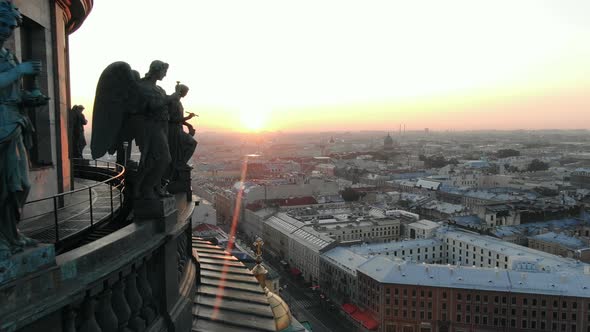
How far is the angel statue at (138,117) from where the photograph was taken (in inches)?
298

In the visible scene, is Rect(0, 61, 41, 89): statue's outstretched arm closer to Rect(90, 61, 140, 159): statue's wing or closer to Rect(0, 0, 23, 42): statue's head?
Rect(0, 0, 23, 42): statue's head

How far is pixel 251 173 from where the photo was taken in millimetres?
147125

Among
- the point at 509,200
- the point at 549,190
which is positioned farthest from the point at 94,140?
the point at 549,190

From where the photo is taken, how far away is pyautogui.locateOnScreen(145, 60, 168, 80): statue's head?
7758 mm

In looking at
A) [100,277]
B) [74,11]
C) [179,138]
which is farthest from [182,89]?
[100,277]

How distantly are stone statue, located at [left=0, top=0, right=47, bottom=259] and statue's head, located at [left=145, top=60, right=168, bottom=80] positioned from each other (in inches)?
119

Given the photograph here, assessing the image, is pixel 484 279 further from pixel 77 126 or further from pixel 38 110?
pixel 38 110

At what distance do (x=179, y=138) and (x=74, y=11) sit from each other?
12.2 feet

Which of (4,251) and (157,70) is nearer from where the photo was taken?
(4,251)

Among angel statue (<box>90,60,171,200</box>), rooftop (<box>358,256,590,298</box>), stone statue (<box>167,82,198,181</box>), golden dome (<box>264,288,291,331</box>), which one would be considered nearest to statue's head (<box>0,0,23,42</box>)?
angel statue (<box>90,60,171,200</box>)

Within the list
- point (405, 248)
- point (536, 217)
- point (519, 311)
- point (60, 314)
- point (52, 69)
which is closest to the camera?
point (60, 314)

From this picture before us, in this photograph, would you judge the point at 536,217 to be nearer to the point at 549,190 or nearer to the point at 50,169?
the point at 549,190

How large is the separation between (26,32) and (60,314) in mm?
6146

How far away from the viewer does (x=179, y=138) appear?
1114cm
